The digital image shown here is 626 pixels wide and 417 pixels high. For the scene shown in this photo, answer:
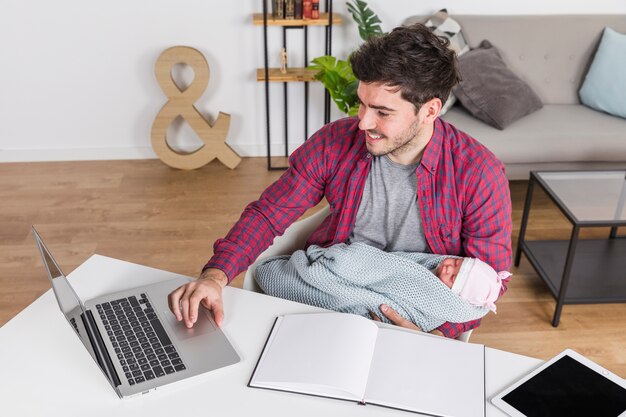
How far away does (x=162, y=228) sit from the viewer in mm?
2906

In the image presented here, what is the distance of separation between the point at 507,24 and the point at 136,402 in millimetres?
2829

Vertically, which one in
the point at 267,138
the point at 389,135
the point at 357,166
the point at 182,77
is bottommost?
the point at 267,138

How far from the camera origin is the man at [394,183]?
1.40 metres

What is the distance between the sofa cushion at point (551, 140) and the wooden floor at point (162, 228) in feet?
1.07

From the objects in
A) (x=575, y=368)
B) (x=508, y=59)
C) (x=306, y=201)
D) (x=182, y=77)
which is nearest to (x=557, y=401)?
(x=575, y=368)

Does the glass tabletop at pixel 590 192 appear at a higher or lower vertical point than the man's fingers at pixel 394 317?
lower

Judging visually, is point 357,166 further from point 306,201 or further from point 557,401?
point 557,401

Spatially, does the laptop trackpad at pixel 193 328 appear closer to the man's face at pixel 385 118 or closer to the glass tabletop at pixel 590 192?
the man's face at pixel 385 118

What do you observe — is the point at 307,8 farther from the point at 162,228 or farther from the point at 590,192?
the point at 590,192

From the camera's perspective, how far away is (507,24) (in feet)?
10.7

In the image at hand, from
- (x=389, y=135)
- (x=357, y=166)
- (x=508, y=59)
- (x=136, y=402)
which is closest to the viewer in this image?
(x=136, y=402)

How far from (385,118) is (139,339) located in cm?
71

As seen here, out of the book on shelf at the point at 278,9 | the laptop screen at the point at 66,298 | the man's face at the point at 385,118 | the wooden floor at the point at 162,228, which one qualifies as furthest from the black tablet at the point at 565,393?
the book on shelf at the point at 278,9

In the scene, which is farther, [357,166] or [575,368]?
[357,166]
